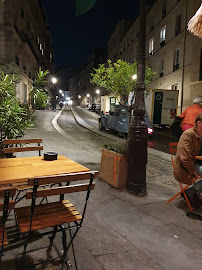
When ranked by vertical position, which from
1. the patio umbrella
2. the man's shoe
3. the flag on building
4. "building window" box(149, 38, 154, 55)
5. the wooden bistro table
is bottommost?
the man's shoe

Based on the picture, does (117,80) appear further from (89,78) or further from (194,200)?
(89,78)

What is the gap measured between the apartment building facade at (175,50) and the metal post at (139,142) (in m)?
12.8

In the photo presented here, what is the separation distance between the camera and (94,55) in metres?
61.2

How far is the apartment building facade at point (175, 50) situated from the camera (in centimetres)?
1834

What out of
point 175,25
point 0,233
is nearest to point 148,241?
point 0,233

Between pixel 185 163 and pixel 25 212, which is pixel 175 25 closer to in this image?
pixel 185 163

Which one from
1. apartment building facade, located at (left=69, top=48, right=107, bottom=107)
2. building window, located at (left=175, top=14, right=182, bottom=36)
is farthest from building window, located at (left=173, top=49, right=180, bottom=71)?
apartment building facade, located at (left=69, top=48, right=107, bottom=107)

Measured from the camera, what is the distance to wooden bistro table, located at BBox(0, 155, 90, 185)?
8.68 feet

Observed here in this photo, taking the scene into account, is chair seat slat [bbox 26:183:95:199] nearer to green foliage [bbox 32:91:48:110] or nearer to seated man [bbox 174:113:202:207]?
seated man [bbox 174:113:202:207]

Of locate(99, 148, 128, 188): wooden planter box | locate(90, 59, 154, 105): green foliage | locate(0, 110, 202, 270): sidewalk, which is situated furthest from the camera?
locate(90, 59, 154, 105): green foliage

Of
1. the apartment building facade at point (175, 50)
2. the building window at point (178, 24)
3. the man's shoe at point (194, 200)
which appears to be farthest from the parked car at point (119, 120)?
the building window at point (178, 24)

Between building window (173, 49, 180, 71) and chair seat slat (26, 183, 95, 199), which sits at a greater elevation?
building window (173, 49, 180, 71)

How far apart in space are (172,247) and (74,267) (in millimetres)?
1270

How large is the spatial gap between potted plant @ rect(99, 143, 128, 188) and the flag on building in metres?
2.79
